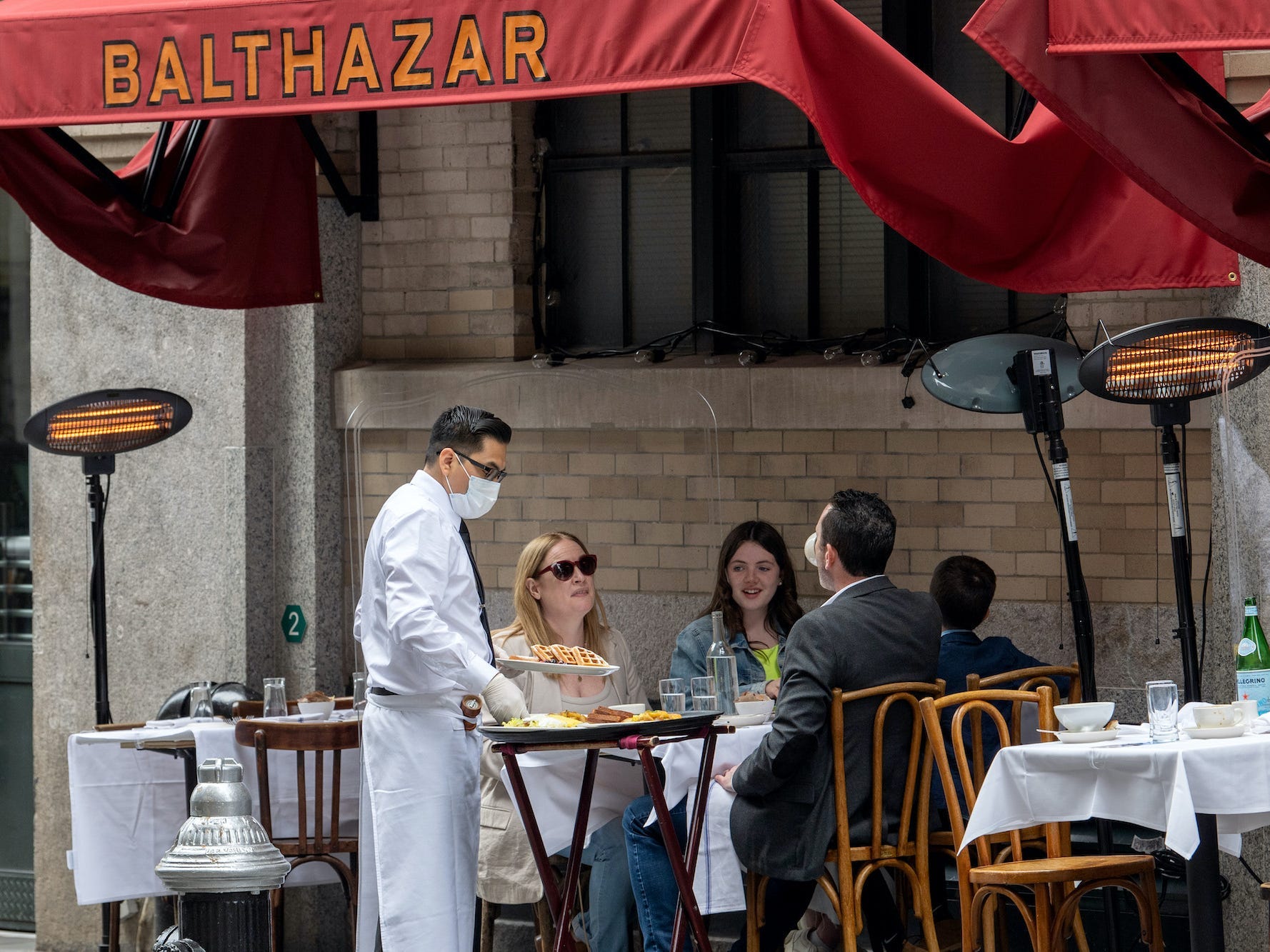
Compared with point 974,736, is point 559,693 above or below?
above

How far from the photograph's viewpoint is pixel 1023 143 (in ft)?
19.0

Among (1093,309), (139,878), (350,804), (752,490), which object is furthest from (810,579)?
(139,878)

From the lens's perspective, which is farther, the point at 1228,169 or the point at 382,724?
the point at 382,724

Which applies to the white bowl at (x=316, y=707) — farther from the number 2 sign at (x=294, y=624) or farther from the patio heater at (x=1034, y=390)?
the patio heater at (x=1034, y=390)

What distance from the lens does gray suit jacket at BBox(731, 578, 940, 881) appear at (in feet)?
18.2

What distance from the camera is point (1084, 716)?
512cm

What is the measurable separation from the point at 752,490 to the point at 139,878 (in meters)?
2.77

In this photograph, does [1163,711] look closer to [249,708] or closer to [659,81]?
[659,81]

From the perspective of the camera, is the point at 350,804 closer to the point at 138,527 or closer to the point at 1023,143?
the point at 138,527

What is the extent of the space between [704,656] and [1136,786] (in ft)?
7.27

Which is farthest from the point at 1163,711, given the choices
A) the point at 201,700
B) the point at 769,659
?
the point at 201,700

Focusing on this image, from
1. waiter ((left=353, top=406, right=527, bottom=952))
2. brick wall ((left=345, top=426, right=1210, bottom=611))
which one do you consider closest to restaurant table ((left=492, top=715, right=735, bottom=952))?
waiter ((left=353, top=406, right=527, bottom=952))

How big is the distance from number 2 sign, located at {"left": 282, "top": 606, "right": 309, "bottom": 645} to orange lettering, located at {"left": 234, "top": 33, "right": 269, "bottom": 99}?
9.88ft

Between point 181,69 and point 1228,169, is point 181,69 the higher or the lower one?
the higher one
